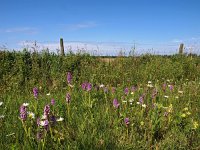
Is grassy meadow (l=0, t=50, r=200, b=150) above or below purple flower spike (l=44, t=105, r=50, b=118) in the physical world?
below

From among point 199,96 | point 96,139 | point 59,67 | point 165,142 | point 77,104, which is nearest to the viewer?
point 96,139

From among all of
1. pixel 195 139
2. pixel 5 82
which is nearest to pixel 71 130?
pixel 195 139

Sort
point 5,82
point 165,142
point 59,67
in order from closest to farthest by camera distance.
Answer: point 165,142 → point 5,82 → point 59,67

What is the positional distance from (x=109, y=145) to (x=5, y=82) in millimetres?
6069

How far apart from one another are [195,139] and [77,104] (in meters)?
1.59

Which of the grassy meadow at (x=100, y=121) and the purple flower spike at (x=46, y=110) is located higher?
the purple flower spike at (x=46, y=110)

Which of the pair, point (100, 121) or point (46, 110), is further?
point (100, 121)

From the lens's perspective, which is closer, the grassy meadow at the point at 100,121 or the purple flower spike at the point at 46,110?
the purple flower spike at the point at 46,110

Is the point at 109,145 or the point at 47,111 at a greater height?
the point at 47,111

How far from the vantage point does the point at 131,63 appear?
10.3 meters

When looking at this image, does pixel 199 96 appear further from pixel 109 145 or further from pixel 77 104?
pixel 109 145

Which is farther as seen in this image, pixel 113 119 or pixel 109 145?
pixel 113 119

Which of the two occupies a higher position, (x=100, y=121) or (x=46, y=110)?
(x=46, y=110)

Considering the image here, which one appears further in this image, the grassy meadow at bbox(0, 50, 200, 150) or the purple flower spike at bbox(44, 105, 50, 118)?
the grassy meadow at bbox(0, 50, 200, 150)
